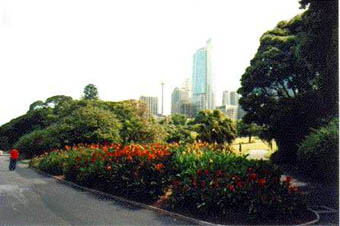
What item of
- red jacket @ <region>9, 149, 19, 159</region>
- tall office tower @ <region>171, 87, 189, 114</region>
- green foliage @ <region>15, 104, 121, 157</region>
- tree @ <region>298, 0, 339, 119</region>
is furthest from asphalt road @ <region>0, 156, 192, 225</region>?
tall office tower @ <region>171, 87, 189, 114</region>

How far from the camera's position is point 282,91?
2862 cm

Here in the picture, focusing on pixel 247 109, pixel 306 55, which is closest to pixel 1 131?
pixel 247 109

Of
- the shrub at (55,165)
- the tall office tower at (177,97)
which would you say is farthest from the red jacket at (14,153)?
the tall office tower at (177,97)

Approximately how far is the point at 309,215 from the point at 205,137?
Answer: 3337cm

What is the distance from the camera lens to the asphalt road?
9.37 m

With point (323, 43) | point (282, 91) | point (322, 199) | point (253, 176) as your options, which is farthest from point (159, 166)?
point (282, 91)

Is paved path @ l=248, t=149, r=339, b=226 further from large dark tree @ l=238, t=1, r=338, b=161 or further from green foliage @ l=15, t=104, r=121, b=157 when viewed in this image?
green foliage @ l=15, t=104, r=121, b=157

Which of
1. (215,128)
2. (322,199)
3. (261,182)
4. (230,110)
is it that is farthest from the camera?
(230,110)

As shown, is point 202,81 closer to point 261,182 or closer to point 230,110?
point 230,110

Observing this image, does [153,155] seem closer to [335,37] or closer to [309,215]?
[309,215]

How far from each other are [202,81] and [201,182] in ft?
399

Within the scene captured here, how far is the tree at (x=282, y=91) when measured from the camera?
25.4 meters

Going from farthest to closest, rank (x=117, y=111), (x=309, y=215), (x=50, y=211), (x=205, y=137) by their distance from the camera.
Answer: (x=205, y=137)
(x=117, y=111)
(x=50, y=211)
(x=309, y=215)

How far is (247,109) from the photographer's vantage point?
29.1 m
